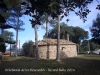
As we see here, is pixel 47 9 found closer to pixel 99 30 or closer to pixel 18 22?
pixel 99 30

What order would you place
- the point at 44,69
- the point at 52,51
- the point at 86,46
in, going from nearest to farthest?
the point at 44,69 < the point at 52,51 < the point at 86,46

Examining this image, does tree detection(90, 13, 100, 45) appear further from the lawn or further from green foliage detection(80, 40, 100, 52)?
green foliage detection(80, 40, 100, 52)

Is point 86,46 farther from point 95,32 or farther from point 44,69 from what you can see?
point 44,69

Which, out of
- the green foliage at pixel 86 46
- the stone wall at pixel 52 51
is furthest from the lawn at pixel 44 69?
the green foliage at pixel 86 46

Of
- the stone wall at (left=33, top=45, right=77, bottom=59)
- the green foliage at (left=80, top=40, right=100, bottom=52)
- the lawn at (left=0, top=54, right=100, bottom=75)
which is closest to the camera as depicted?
the lawn at (left=0, top=54, right=100, bottom=75)

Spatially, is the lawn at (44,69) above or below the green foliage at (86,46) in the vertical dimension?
below

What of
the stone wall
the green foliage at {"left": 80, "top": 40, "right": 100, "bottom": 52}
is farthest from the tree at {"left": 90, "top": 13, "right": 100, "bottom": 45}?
the green foliage at {"left": 80, "top": 40, "right": 100, "bottom": 52}

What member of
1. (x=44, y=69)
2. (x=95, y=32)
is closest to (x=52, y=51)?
(x=95, y=32)

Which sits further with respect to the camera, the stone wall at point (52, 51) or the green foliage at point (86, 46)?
the green foliage at point (86, 46)

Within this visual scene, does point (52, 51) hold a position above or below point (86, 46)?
below

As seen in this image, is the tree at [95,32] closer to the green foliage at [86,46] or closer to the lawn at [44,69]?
the lawn at [44,69]

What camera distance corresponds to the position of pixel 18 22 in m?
45.1

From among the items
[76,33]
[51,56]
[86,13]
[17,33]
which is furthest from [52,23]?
[86,13]

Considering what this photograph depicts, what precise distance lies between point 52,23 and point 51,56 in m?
14.3
